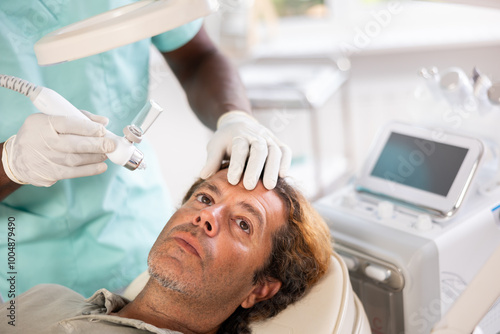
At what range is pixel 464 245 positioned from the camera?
1411 millimetres

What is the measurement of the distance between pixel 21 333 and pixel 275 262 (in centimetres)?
60

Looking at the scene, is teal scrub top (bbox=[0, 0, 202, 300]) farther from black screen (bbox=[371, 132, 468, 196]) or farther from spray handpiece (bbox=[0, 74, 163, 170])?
black screen (bbox=[371, 132, 468, 196])

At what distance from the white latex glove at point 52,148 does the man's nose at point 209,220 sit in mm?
298

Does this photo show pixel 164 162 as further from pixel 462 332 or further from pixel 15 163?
pixel 462 332

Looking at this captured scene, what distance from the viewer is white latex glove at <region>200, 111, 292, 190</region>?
4.29 ft

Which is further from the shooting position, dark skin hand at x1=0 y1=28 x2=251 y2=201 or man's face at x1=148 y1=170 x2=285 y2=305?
dark skin hand at x1=0 y1=28 x2=251 y2=201

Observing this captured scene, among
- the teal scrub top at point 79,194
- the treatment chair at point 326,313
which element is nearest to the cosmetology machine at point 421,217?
the treatment chair at point 326,313

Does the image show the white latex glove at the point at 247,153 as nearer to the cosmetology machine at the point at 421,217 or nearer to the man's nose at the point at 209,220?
the man's nose at the point at 209,220

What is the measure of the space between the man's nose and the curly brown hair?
0.16 m

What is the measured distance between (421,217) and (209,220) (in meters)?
0.53

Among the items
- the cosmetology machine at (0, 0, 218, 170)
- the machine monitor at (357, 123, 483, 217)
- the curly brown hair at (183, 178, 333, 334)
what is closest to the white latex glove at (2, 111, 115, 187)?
the cosmetology machine at (0, 0, 218, 170)

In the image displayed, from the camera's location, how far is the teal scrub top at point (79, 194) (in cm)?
130

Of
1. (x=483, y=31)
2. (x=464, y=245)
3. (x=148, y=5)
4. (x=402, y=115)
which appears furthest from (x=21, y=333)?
(x=483, y=31)

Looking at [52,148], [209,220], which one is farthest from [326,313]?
[52,148]
